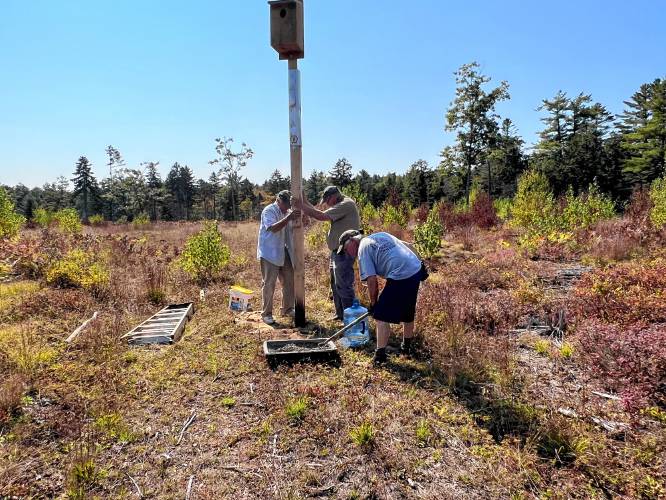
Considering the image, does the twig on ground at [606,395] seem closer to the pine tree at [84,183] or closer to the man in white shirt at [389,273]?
the man in white shirt at [389,273]

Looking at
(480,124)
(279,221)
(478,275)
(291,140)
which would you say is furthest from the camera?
(480,124)

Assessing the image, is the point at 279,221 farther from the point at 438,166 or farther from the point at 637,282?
the point at 438,166

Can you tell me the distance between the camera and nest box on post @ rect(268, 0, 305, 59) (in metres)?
5.00

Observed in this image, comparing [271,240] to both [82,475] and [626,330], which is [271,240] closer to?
[82,475]

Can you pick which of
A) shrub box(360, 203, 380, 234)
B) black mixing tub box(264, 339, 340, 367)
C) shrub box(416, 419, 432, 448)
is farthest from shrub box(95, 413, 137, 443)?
shrub box(360, 203, 380, 234)

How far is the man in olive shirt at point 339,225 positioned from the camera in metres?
5.48

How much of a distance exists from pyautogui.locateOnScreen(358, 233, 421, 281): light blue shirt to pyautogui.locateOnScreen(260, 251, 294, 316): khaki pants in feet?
7.11

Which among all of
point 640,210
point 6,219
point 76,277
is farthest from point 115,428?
point 640,210

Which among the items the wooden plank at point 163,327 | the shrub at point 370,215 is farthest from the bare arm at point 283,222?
the shrub at point 370,215

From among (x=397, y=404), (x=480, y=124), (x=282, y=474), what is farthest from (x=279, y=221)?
(x=480, y=124)

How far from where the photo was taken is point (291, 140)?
531 cm

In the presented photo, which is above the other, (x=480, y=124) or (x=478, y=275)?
(x=480, y=124)

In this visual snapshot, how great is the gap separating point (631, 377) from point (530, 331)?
168cm

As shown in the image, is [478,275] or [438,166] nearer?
[478,275]
